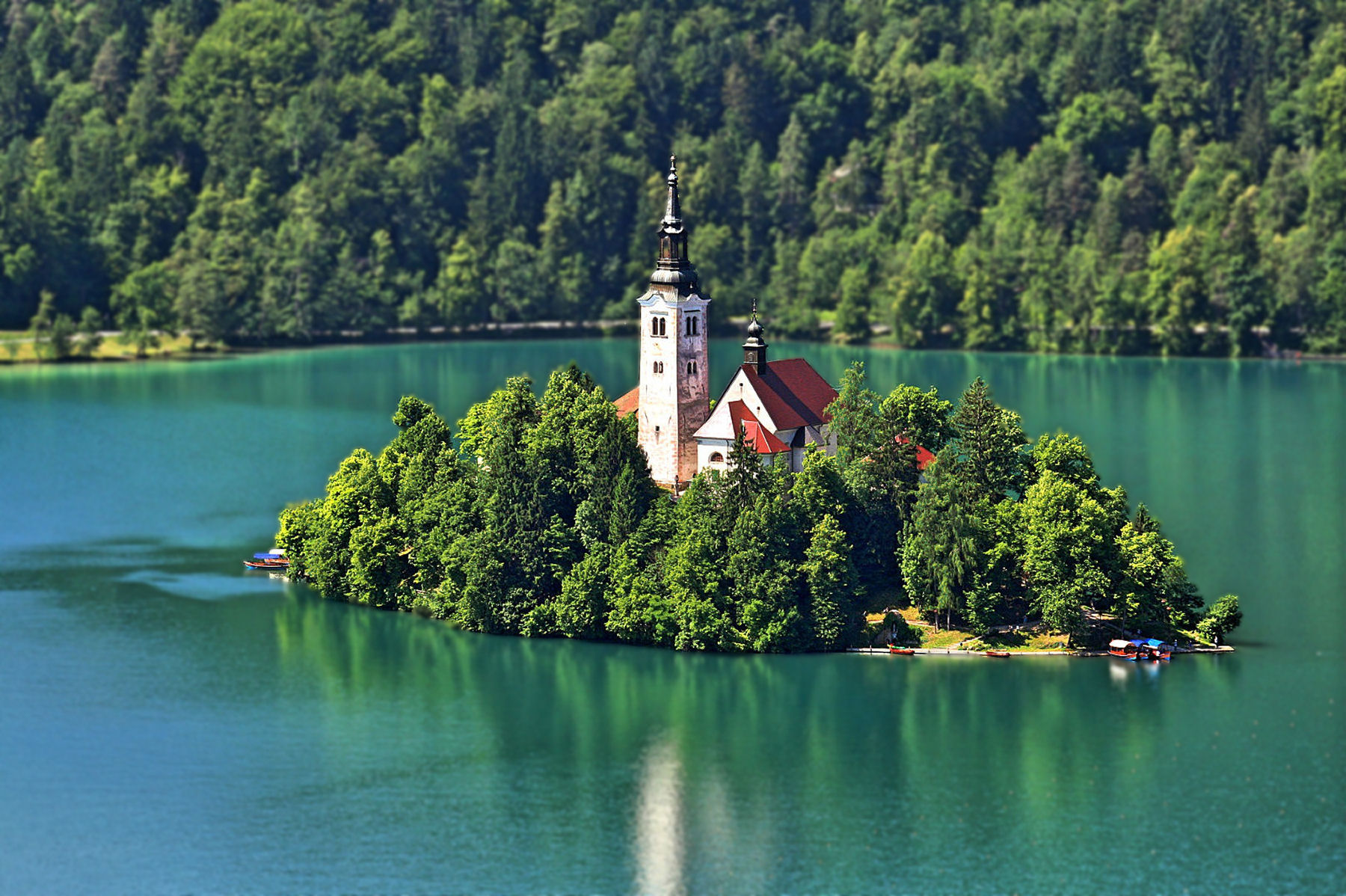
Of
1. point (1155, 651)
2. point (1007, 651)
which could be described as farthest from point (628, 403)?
point (1155, 651)

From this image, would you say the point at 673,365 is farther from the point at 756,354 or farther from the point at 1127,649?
the point at 1127,649

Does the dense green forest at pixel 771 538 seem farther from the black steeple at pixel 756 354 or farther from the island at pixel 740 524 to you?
the black steeple at pixel 756 354

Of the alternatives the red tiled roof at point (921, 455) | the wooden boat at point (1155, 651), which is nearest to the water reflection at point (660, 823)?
the wooden boat at point (1155, 651)

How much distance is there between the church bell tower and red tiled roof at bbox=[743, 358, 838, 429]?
2.47m

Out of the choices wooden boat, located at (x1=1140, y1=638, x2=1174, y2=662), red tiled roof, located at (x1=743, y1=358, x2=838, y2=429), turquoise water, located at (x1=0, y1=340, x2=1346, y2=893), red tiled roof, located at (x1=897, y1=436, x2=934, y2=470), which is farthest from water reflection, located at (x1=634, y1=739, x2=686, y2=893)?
red tiled roof, located at (x1=743, y1=358, x2=838, y2=429)

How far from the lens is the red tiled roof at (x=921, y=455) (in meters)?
89.8

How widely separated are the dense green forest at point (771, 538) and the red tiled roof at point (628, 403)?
10.5 ft

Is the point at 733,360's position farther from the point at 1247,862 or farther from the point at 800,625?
the point at 1247,862

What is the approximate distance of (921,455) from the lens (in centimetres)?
9212

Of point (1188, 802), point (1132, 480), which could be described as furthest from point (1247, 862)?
point (1132, 480)

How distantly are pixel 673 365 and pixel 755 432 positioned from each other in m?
4.09

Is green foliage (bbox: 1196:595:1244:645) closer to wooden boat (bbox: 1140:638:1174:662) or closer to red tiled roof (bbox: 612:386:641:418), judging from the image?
wooden boat (bbox: 1140:638:1174:662)

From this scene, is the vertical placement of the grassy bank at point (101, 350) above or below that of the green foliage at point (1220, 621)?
above

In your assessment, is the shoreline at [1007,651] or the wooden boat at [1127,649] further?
the shoreline at [1007,651]
